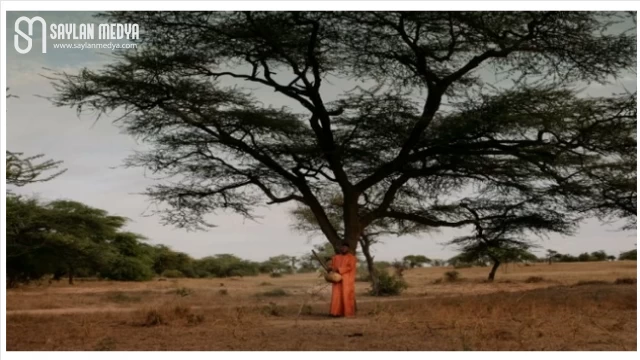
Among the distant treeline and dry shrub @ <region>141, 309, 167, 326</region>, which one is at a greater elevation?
the distant treeline

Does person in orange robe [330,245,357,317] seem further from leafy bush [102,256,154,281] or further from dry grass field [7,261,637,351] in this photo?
leafy bush [102,256,154,281]

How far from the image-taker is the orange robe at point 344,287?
40.2 ft

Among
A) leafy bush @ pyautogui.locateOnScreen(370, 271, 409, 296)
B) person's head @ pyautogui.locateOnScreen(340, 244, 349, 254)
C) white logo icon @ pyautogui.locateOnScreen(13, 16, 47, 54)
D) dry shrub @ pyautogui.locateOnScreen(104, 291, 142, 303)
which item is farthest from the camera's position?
leafy bush @ pyautogui.locateOnScreen(370, 271, 409, 296)

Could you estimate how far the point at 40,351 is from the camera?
8.63m

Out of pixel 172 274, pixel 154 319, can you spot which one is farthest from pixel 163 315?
pixel 172 274

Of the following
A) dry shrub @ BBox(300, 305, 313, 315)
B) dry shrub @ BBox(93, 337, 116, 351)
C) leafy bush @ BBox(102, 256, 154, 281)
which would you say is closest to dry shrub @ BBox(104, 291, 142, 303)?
dry shrub @ BBox(300, 305, 313, 315)

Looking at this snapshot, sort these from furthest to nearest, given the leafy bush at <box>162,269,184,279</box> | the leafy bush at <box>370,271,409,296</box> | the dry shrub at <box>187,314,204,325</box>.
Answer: the leafy bush at <box>162,269,184,279</box> → the leafy bush at <box>370,271,409,296</box> → the dry shrub at <box>187,314,204,325</box>

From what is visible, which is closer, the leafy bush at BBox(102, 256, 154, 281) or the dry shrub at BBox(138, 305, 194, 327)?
the dry shrub at BBox(138, 305, 194, 327)

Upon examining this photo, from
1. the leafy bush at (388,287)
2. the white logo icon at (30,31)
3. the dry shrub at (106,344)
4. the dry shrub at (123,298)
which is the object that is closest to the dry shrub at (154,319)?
the dry shrub at (106,344)

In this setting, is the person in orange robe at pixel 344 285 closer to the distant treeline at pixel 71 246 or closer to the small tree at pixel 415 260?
the distant treeline at pixel 71 246

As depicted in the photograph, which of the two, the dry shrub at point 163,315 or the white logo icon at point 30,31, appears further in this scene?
the dry shrub at point 163,315

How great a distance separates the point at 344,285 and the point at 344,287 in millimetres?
32

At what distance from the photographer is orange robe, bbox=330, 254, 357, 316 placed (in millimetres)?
12258
